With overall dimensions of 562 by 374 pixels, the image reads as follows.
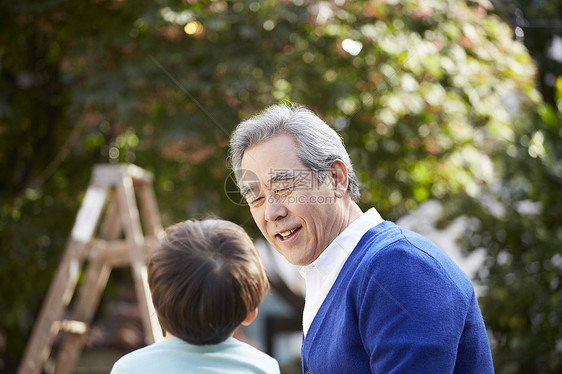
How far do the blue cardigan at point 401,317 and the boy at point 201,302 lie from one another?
19 cm

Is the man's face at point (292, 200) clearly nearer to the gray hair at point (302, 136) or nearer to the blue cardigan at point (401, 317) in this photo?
the gray hair at point (302, 136)

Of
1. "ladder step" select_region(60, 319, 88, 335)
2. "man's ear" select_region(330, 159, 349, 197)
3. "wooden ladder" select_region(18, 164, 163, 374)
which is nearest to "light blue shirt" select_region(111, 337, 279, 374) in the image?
"man's ear" select_region(330, 159, 349, 197)

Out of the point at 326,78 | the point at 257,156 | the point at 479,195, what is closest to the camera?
the point at 257,156

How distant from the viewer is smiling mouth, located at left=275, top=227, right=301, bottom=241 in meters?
1.55

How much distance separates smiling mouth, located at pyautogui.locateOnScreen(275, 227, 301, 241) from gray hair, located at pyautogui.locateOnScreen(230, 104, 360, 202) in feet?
0.45

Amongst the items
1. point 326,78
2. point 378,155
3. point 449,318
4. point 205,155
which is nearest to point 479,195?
point 378,155

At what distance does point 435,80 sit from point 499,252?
1.42 m

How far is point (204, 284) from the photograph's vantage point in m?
1.44

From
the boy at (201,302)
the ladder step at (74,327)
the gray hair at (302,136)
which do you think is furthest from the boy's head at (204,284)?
the ladder step at (74,327)

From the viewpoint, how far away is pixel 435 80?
475 centimetres

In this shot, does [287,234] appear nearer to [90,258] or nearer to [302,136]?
[302,136]

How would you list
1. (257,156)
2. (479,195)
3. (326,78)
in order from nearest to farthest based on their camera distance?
(257,156) < (326,78) < (479,195)

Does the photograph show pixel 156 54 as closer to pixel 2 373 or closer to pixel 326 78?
pixel 326 78

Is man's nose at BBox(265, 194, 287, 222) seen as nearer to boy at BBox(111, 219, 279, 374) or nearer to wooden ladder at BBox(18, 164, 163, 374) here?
boy at BBox(111, 219, 279, 374)
